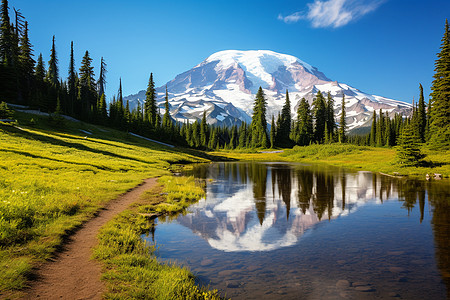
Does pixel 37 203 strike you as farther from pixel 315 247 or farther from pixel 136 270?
pixel 315 247

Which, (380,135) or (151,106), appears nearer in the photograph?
(151,106)

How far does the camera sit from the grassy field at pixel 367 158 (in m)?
36.5

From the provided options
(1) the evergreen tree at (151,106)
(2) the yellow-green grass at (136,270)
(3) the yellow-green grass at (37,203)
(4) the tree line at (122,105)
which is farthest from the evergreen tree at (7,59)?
(2) the yellow-green grass at (136,270)

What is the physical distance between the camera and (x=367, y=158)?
195 ft

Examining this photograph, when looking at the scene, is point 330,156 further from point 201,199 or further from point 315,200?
point 201,199

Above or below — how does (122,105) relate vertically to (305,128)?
above

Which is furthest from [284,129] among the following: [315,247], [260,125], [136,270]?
[136,270]

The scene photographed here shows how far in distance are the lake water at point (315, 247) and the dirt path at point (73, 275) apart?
8.85ft

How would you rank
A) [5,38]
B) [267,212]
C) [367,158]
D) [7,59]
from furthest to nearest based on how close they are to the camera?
1. [5,38]
2. [7,59]
3. [367,158]
4. [267,212]

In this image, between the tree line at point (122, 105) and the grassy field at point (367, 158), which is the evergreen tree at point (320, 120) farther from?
the grassy field at point (367, 158)

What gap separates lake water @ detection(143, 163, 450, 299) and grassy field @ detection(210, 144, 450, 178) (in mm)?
19109

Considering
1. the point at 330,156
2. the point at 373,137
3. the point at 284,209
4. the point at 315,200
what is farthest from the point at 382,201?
the point at 373,137

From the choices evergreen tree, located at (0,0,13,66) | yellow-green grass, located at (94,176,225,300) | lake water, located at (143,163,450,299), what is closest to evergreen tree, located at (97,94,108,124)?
evergreen tree, located at (0,0,13,66)

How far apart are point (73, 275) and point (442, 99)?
68183mm
